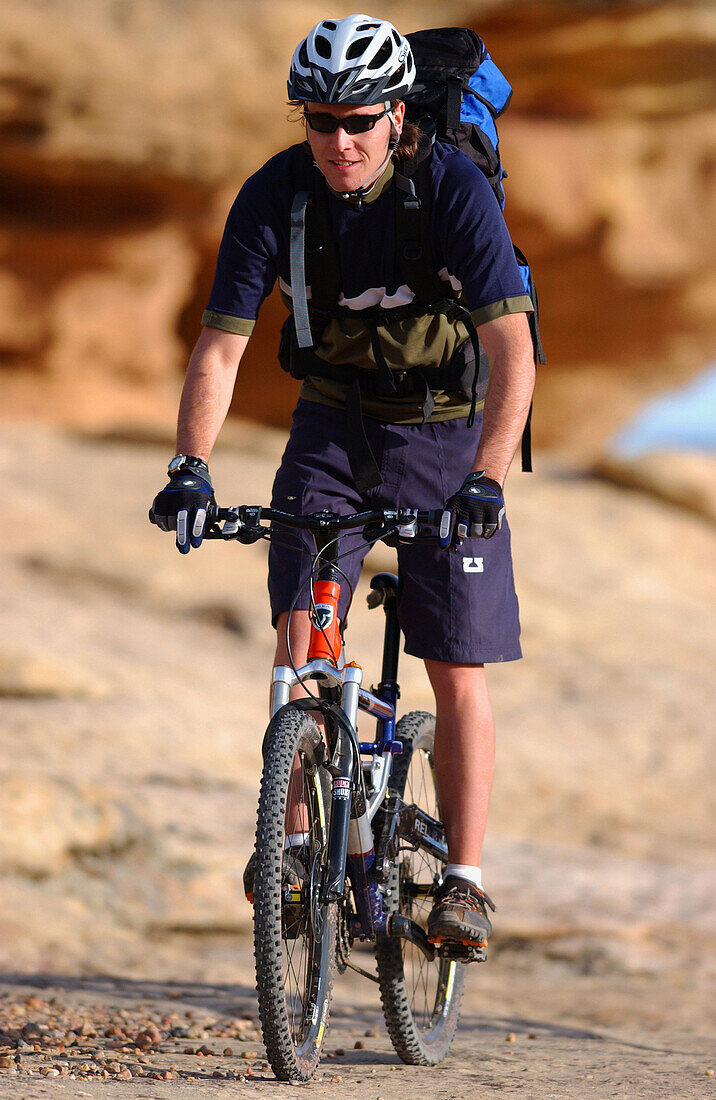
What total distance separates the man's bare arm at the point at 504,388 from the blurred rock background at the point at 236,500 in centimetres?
280

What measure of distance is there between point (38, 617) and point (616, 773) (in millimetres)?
4187

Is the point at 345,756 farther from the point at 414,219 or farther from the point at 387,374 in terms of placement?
the point at 414,219

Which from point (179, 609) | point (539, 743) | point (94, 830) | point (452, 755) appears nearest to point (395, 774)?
point (452, 755)

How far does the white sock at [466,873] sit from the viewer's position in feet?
10.8

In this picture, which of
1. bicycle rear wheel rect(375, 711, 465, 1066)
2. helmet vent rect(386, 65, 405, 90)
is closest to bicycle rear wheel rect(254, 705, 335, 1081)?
bicycle rear wheel rect(375, 711, 465, 1066)

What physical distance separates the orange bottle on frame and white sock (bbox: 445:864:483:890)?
0.75 meters

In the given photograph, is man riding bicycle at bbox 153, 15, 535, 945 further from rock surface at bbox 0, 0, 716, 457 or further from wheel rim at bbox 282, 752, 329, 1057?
rock surface at bbox 0, 0, 716, 457

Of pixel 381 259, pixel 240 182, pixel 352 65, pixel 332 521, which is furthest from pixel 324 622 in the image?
pixel 240 182

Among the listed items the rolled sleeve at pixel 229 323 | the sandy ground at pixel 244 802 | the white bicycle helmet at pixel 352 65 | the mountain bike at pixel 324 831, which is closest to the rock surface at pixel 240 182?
the sandy ground at pixel 244 802

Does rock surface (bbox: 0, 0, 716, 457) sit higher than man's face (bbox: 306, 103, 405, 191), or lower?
higher

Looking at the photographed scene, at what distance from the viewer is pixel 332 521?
9.28ft

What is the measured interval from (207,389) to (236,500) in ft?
26.7

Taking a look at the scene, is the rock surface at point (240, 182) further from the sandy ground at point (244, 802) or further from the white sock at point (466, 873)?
the white sock at point (466, 873)

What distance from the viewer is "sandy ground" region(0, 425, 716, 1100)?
361 centimetres
